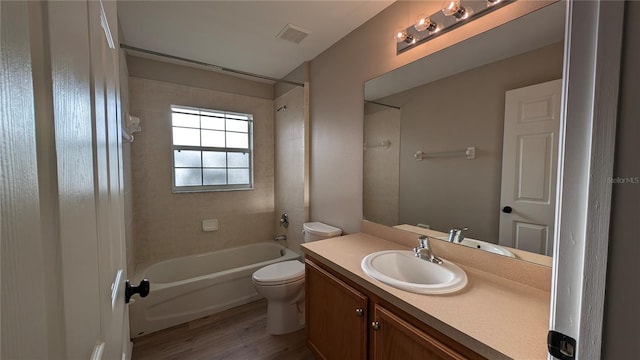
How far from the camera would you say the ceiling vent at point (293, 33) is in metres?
1.94

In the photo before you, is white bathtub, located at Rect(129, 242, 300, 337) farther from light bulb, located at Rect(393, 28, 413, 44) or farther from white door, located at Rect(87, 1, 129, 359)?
light bulb, located at Rect(393, 28, 413, 44)

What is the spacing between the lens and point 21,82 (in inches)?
9.9

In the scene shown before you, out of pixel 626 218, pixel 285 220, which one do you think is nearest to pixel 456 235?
pixel 626 218

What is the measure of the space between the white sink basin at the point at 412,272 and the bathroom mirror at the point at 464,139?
0.23 meters

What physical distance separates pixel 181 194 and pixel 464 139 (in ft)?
9.14

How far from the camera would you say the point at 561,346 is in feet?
1.63

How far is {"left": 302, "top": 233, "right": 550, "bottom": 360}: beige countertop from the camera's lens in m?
0.74

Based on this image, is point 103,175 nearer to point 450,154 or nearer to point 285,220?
point 450,154

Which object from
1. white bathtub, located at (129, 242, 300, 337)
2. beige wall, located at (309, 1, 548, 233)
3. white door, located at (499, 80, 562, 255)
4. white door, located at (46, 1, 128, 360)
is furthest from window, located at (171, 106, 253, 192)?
white door, located at (499, 80, 562, 255)

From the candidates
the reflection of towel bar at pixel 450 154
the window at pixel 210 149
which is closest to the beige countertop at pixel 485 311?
the reflection of towel bar at pixel 450 154

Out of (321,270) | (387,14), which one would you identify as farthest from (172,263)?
(387,14)

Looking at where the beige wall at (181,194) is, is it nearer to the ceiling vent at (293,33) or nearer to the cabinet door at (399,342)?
the ceiling vent at (293,33)

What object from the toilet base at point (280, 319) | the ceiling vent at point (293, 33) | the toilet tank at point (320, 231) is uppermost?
the ceiling vent at point (293, 33)

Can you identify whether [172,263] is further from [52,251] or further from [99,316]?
[52,251]
